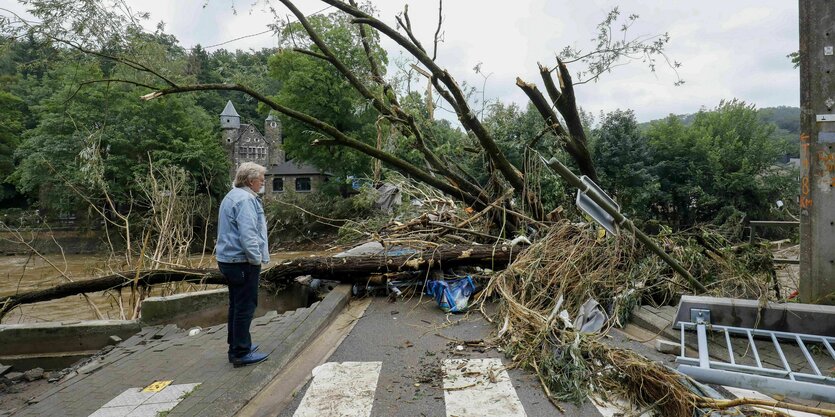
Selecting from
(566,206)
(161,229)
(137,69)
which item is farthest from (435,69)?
(161,229)

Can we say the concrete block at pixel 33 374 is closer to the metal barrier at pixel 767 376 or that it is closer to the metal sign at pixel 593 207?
the metal sign at pixel 593 207

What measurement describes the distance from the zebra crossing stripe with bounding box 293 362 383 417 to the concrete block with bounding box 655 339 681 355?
267cm

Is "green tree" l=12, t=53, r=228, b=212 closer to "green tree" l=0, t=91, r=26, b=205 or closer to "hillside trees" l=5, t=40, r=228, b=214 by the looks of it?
"hillside trees" l=5, t=40, r=228, b=214

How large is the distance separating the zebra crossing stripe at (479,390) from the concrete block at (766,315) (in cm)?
215

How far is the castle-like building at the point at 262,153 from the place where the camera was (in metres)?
47.0

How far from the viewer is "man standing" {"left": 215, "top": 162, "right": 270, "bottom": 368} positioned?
171 inches

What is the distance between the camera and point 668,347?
459cm

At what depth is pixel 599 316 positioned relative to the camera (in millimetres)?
5387

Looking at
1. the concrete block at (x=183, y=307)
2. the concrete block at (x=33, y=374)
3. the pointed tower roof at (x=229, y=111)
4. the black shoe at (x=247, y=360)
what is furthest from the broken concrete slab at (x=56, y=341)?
the pointed tower roof at (x=229, y=111)

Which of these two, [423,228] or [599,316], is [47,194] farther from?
[599,316]

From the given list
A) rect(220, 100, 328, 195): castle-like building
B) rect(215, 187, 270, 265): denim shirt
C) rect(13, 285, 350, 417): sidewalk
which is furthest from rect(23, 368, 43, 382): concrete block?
rect(220, 100, 328, 195): castle-like building

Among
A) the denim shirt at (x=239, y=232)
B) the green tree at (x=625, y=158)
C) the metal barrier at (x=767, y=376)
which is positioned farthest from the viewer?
the green tree at (x=625, y=158)

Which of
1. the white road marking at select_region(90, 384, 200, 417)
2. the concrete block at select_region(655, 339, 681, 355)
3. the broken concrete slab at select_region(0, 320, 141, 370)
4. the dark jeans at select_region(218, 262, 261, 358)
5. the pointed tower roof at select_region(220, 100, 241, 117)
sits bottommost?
the broken concrete slab at select_region(0, 320, 141, 370)

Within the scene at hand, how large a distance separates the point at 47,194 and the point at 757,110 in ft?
150
